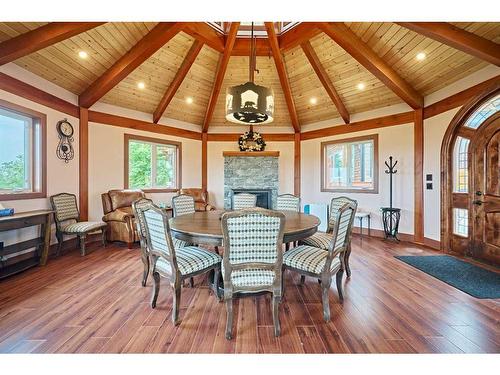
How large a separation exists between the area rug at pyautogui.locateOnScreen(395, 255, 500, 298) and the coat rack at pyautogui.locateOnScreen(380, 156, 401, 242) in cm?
109

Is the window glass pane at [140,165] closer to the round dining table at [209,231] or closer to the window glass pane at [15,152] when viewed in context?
the window glass pane at [15,152]

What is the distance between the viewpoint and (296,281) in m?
3.06

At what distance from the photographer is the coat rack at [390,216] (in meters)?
4.98

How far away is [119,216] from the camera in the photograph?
457cm

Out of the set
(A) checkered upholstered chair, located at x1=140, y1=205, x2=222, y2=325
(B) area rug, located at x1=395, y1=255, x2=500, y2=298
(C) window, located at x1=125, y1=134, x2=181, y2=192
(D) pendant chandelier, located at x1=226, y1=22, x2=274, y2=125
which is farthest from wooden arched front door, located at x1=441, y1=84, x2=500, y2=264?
(C) window, located at x1=125, y1=134, x2=181, y2=192

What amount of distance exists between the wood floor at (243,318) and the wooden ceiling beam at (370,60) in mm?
3258

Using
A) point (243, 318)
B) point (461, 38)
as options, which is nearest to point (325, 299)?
point (243, 318)

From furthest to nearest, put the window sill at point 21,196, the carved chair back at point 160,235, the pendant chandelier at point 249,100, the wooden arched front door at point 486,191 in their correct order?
the wooden arched front door at point 486,191
the window sill at point 21,196
the pendant chandelier at point 249,100
the carved chair back at point 160,235

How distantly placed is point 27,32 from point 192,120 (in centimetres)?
375

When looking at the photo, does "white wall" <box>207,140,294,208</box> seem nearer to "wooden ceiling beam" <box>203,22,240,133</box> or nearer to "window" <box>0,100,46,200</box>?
"wooden ceiling beam" <box>203,22,240,133</box>

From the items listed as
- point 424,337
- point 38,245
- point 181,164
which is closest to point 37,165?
point 38,245

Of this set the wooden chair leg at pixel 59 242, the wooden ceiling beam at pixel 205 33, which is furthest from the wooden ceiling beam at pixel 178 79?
the wooden chair leg at pixel 59 242
